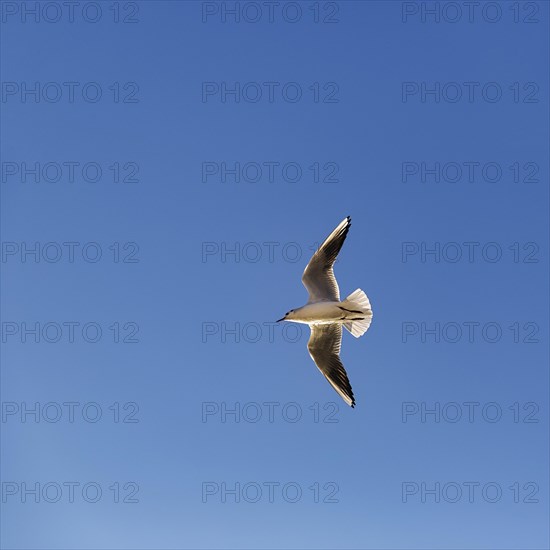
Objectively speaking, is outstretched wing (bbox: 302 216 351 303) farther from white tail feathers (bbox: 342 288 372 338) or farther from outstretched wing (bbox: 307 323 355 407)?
outstretched wing (bbox: 307 323 355 407)

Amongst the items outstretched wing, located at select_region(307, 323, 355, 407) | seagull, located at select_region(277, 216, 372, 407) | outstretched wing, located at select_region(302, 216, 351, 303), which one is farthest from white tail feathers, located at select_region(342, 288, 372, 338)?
outstretched wing, located at select_region(307, 323, 355, 407)

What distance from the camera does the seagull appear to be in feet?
24.9

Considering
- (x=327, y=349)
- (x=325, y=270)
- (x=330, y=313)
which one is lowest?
(x=327, y=349)

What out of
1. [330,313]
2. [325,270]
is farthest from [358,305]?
[325,270]

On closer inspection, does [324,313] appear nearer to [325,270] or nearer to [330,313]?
[330,313]

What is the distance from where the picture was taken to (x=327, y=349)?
322 inches

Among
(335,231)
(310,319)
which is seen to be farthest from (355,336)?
(335,231)

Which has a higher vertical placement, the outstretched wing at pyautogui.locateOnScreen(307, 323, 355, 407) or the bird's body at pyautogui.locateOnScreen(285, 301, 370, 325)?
the bird's body at pyautogui.locateOnScreen(285, 301, 370, 325)

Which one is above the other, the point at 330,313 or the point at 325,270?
the point at 325,270

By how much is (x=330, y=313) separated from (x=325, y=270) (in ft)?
1.85

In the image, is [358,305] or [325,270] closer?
[358,305]

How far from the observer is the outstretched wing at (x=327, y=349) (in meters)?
8.09

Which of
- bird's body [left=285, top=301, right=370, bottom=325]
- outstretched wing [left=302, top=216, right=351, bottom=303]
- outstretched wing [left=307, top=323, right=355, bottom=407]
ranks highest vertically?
outstretched wing [left=302, top=216, right=351, bottom=303]

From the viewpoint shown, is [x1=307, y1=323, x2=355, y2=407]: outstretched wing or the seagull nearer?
the seagull
